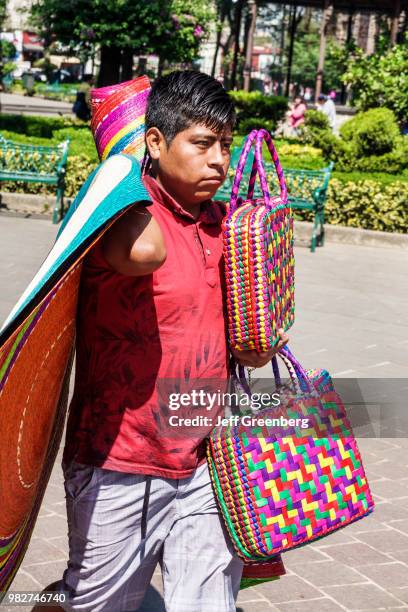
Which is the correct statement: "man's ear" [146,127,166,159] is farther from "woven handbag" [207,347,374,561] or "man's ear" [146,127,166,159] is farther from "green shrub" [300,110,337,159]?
"green shrub" [300,110,337,159]

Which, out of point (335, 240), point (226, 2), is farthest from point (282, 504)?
point (226, 2)

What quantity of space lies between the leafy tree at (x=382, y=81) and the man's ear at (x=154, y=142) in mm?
15150

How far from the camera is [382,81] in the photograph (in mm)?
17641

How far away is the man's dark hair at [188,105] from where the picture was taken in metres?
2.59

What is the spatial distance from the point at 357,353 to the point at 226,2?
40775mm

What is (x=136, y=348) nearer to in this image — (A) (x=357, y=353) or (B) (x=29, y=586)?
(B) (x=29, y=586)

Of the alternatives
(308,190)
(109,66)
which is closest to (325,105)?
(109,66)

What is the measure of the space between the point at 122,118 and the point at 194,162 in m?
0.41

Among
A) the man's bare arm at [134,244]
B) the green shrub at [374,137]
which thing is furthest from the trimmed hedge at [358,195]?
the man's bare arm at [134,244]

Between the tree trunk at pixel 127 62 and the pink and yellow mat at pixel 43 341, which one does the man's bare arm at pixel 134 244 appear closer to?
the pink and yellow mat at pixel 43 341

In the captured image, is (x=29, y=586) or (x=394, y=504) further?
(x=394, y=504)

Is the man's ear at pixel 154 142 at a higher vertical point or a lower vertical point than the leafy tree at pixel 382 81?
higher

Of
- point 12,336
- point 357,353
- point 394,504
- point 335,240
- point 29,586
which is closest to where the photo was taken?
point 12,336

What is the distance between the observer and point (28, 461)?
240 cm
